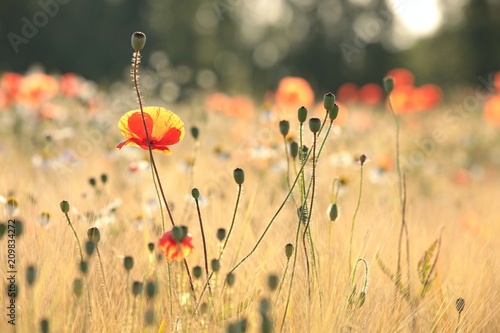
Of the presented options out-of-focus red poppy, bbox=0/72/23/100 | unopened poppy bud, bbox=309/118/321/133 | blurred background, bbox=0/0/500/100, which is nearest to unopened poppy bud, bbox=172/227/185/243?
unopened poppy bud, bbox=309/118/321/133

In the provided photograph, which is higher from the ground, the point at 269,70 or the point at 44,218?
the point at 269,70

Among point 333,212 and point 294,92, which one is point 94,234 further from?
point 294,92

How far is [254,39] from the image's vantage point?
19.6 meters

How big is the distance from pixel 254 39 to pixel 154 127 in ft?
61.0

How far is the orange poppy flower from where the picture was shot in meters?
1.30

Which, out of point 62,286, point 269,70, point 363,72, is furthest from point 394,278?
point 363,72

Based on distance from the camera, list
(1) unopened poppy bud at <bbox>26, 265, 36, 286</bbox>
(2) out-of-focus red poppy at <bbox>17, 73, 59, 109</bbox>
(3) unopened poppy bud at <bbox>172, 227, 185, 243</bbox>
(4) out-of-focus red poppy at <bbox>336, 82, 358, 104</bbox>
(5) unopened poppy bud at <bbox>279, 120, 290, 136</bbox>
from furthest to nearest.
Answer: (4) out-of-focus red poppy at <bbox>336, 82, 358, 104</bbox>, (2) out-of-focus red poppy at <bbox>17, 73, 59, 109</bbox>, (5) unopened poppy bud at <bbox>279, 120, 290, 136</bbox>, (3) unopened poppy bud at <bbox>172, 227, 185, 243</bbox>, (1) unopened poppy bud at <bbox>26, 265, 36, 286</bbox>

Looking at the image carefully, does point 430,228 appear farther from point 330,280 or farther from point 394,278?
point 330,280

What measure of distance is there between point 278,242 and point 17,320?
26.1 inches

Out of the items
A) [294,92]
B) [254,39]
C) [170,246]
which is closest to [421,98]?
[294,92]

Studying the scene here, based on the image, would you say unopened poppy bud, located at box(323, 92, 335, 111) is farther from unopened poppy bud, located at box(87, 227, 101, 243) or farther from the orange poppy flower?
unopened poppy bud, located at box(87, 227, 101, 243)

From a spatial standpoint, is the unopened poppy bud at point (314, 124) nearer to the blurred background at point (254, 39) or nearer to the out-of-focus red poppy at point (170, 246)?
the out-of-focus red poppy at point (170, 246)

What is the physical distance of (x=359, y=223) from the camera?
1.76 metres

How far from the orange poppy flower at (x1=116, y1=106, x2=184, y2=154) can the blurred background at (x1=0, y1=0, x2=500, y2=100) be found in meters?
10.8
